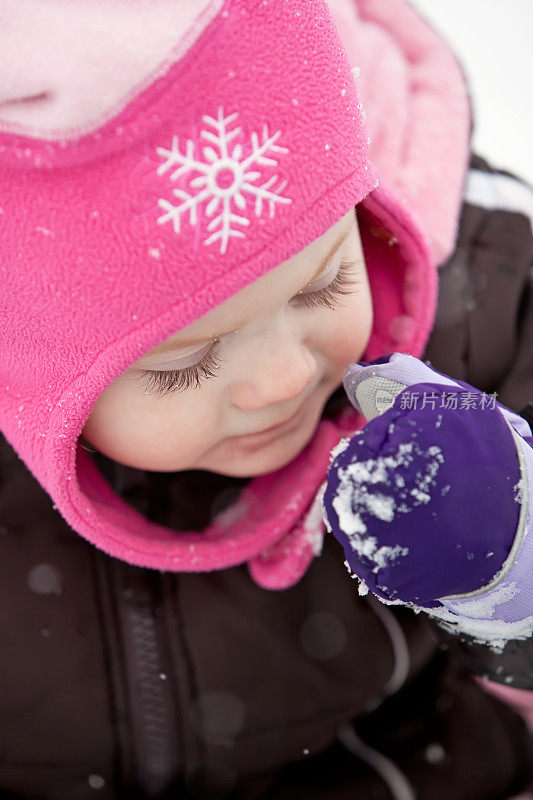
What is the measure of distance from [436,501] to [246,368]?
14cm

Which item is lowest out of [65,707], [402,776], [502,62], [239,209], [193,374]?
[402,776]

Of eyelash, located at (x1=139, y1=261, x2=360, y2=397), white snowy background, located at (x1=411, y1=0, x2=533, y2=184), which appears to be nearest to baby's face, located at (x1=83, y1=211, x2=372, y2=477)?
eyelash, located at (x1=139, y1=261, x2=360, y2=397)

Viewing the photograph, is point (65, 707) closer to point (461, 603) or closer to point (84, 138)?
point (461, 603)

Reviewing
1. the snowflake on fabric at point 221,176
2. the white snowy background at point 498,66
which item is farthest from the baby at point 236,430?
the white snowy background at point 498,66

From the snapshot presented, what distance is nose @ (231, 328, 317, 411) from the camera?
0.47 meters

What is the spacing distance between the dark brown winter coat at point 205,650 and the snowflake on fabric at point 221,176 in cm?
27

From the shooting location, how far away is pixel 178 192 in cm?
39

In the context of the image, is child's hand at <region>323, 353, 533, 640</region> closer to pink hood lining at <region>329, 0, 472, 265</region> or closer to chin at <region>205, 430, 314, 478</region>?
chin at <region>205, 430, 314, 478</region>

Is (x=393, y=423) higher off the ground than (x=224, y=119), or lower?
lower

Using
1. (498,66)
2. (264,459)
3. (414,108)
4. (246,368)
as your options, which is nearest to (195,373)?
(246,368)

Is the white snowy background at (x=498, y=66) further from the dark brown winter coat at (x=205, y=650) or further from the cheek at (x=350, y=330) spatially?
the cheek at (x=350, y=330)

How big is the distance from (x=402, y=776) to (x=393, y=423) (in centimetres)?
46

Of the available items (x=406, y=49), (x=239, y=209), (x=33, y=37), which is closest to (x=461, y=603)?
(x=239, y=209)

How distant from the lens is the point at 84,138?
1.24 ft
